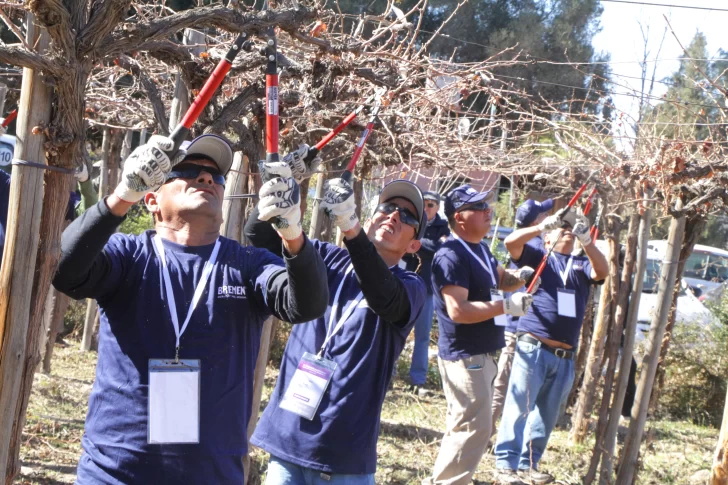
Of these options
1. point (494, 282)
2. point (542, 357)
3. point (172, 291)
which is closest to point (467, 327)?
point (494, 282)

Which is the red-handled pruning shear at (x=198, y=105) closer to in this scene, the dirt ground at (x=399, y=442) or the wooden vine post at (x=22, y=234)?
the wooden vine post at (x=22, y=234)

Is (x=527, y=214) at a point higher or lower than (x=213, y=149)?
higher

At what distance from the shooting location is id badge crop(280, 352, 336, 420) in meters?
3.29

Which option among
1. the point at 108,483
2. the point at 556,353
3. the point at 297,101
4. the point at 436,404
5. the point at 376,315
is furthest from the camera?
the point at 436,404

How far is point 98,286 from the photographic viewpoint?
8.35 ft

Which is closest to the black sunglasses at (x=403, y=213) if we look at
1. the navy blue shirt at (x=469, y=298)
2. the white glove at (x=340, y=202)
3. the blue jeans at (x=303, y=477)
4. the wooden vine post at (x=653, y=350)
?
the white glove at (x=340, y=202)

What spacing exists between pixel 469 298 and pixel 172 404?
124 inches

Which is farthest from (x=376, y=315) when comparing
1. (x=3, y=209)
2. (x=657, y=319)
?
(x=657, y=319)

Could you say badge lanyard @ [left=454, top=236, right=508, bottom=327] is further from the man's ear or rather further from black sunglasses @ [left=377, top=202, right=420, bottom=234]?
black sunglasses @ [left=377, top=202, right=420, bottom=234]

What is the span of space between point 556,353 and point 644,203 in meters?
1.38

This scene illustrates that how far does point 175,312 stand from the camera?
260 centimetres

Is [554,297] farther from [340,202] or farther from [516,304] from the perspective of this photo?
[340,202]

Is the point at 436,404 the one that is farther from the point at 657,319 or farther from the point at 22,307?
the point at 22,307

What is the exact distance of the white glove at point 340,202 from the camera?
295cm
